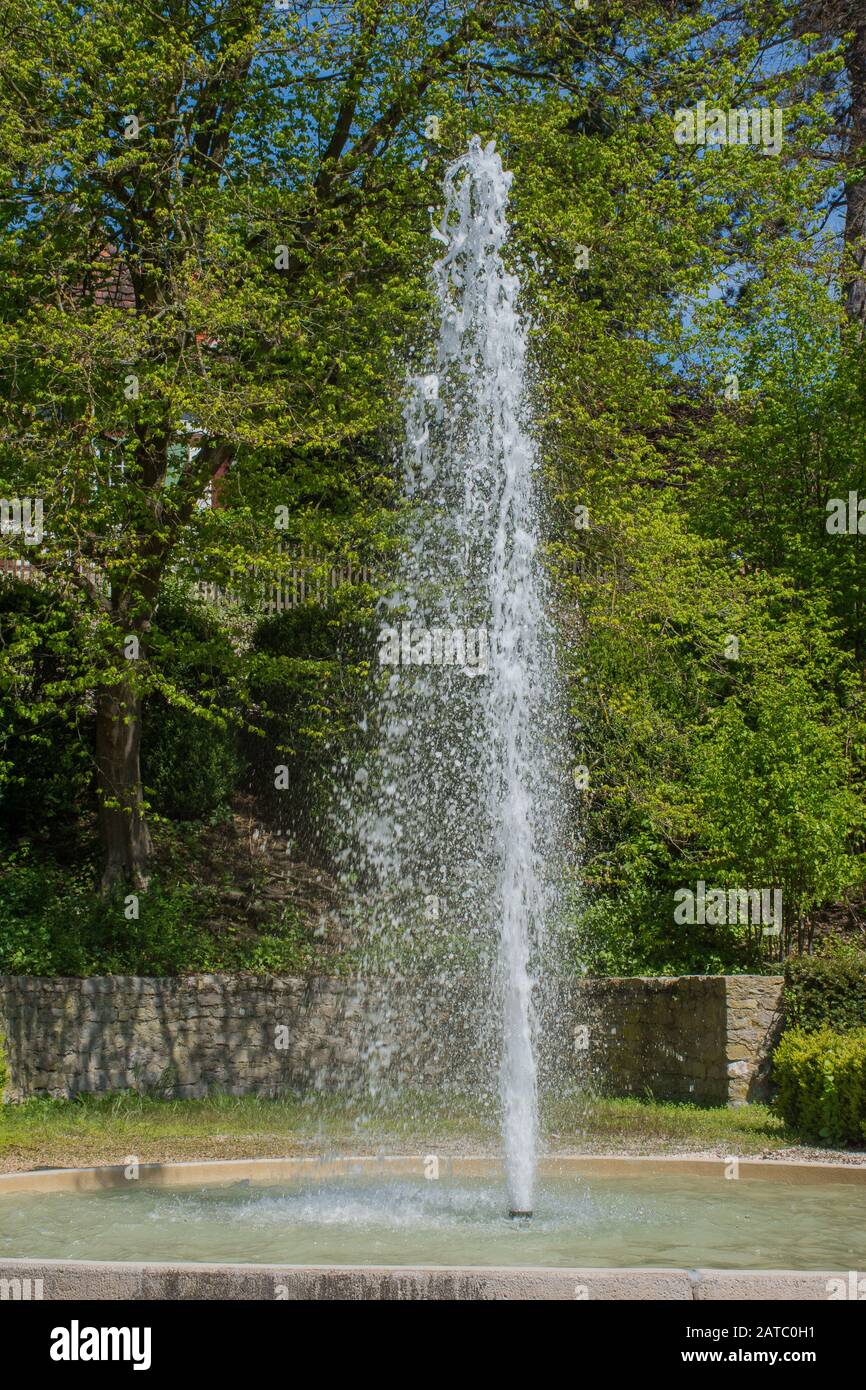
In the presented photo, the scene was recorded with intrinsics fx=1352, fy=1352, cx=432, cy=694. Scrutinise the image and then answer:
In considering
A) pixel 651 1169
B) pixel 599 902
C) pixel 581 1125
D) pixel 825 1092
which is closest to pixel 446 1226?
pixel 651 1169

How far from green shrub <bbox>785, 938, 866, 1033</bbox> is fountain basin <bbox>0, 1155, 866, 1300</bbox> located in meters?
4.37

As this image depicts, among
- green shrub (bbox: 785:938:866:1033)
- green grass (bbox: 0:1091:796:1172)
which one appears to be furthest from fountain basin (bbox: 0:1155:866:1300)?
green shrub (bbox: 785:938:866:1033)

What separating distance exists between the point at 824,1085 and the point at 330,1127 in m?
4.96

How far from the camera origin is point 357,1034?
1627 centimetres

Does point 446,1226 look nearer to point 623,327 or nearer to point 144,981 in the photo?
point 144,981

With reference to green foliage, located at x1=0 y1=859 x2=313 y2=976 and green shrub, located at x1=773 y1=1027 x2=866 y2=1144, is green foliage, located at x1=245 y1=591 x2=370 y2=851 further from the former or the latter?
green shrub, located at x1=773 y1=1027 x2=866 y2=1144

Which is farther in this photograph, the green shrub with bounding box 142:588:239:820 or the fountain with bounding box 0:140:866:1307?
the green shrub with bounding box 142:588:239:820

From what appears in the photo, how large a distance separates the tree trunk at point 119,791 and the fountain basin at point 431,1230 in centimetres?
755

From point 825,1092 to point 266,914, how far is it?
28.0ft

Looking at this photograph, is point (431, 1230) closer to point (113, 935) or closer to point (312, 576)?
point (113, 935)

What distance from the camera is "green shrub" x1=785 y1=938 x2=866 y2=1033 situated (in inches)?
523

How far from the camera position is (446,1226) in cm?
739

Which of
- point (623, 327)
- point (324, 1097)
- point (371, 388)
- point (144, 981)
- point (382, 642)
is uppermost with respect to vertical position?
point (623, 327)

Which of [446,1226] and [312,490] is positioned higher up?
[312,490]
